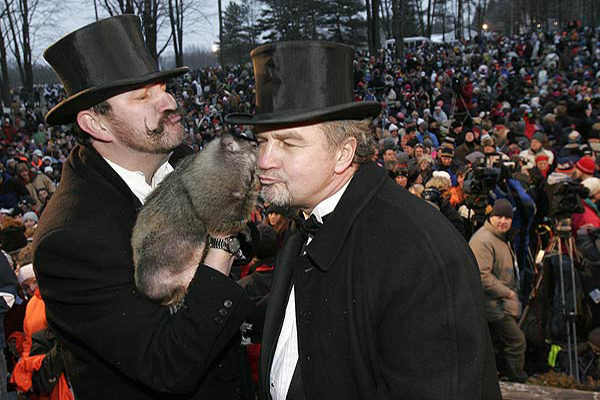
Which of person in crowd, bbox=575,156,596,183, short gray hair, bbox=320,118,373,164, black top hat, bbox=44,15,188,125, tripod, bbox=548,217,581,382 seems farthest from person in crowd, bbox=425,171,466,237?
black top hat, bbox=44,15,188,125

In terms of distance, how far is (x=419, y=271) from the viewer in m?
1.57

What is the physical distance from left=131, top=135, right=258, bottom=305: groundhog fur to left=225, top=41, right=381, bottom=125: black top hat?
0.68 ft

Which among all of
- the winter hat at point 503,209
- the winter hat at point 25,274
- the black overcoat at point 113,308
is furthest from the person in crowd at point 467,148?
the black overcoat at point 113,308

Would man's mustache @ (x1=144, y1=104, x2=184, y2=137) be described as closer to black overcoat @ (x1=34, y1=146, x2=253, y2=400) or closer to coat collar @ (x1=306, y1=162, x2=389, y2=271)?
black overcoat @ (x1=34, y1=146, x2=253, y2=400)

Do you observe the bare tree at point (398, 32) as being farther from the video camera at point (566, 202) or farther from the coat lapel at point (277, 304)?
the coat lapel at point (277, 304)

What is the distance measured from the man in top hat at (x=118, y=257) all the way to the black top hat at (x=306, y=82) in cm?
58

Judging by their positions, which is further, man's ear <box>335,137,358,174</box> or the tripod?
the tripod

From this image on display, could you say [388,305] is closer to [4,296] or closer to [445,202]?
[4,296]

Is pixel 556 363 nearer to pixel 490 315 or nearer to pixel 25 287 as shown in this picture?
pixel 490 315

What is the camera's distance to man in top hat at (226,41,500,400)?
5.09ft

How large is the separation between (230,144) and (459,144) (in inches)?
422

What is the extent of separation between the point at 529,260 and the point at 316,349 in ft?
19.1

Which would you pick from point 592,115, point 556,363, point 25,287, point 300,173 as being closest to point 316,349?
point 300,173

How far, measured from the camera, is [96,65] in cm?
216
